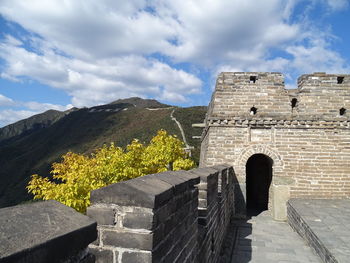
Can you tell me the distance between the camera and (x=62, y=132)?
236 ft

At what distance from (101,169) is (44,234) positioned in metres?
10.9

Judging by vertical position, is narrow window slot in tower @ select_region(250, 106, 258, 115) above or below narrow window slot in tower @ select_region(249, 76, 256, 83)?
below

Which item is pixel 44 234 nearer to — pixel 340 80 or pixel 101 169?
pixel 101 169

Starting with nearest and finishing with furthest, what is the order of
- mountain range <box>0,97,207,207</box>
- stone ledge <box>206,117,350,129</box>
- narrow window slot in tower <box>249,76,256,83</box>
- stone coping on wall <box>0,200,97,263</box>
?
stone coping on wall <box>0,200,97,263</box> → stone ledge <box>206,117,350,129</box> → narrow window slot in tower <box>249,76,256,83</box> → mountain range <box>0,97,207,207</box>

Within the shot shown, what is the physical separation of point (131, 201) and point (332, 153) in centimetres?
1018

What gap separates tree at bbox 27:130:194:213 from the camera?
9406 millimetres

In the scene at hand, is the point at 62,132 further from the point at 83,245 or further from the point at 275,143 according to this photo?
the point at 83,245

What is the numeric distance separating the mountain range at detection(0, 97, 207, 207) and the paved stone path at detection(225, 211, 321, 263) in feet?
93.7

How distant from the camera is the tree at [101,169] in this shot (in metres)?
9.41

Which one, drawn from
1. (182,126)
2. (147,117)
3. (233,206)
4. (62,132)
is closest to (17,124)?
(62,132)

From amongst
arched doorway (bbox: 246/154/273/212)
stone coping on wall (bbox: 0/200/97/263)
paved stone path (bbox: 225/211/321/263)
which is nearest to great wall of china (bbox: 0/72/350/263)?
paved stone path (bbox: 225/211/321/263)

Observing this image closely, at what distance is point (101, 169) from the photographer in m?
11.8

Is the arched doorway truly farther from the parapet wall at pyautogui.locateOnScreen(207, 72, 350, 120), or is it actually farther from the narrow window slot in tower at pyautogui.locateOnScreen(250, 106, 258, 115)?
the parapet wall at pyautogui.locateOnScreen(207, 72, 350, 120)

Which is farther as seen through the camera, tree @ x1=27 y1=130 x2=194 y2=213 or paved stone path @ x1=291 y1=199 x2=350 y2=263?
tree @ x1=27 y1=130 x2=194 y2=213
